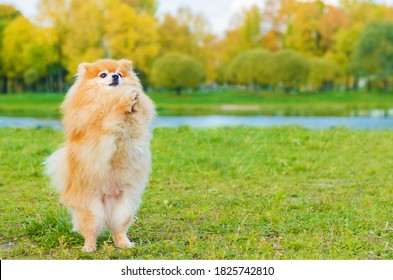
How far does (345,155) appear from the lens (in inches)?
378

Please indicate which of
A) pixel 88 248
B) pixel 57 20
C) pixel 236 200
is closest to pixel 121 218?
pixel 88 248

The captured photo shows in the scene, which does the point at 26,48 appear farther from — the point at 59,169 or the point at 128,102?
the point at 128,102

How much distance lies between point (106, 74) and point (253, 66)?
124 feet

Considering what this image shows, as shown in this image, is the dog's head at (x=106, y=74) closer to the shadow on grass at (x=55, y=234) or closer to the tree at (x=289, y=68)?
the shadow on grass at (x=55, y=234)

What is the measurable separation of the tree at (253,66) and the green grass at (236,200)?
101ft

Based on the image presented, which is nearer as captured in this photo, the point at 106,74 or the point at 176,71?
the point at 106,74

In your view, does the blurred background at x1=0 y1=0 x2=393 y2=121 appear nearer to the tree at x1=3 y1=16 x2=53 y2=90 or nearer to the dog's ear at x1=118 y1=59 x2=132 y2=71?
the tree at x1=3 y1=16 x2=53 y2=90

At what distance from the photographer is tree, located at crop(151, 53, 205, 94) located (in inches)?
1468

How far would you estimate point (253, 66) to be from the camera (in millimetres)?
42000

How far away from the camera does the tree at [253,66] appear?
41688 millimetres

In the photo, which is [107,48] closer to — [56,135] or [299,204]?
[56,135]

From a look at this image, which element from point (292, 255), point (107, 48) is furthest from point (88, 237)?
point (107, 48)

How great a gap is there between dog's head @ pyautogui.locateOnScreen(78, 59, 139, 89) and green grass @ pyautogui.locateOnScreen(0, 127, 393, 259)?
1.22 meters

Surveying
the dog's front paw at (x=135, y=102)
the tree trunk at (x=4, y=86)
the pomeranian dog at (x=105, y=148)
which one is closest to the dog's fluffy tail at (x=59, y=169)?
the pomeranian dog at (x=105, y=148)
